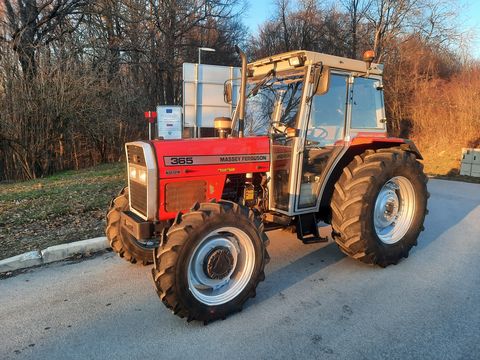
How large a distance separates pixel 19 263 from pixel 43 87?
820 cm

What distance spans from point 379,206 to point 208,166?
2226mm

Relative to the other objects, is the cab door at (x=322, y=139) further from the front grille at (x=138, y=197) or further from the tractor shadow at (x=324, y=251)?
the front grille at (x=138, y=197)

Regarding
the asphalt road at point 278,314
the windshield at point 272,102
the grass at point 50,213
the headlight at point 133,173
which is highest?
the windshield at point 272,102

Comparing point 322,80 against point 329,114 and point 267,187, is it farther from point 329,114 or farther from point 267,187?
point 267,187

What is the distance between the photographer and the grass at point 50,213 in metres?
4.98

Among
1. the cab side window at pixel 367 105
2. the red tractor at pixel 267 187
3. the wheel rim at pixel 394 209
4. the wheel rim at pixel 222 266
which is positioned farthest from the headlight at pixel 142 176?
the wheel rim at pixel 394 209

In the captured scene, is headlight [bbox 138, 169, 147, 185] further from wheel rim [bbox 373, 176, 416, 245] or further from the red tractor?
wheel rim [bbox 373, 176, 416, 245]

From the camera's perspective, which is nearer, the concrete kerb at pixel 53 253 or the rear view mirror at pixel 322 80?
the rear view mirror at pixel 322 80

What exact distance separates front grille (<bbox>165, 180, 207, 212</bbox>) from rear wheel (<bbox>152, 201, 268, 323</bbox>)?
16.6 inches

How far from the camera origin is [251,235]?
3.27 metres

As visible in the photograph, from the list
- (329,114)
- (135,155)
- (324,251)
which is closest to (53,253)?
(135,155)

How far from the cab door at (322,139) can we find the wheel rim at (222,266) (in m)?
0.97

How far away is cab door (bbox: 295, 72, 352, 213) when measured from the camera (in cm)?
407

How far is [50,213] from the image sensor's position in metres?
5.99
